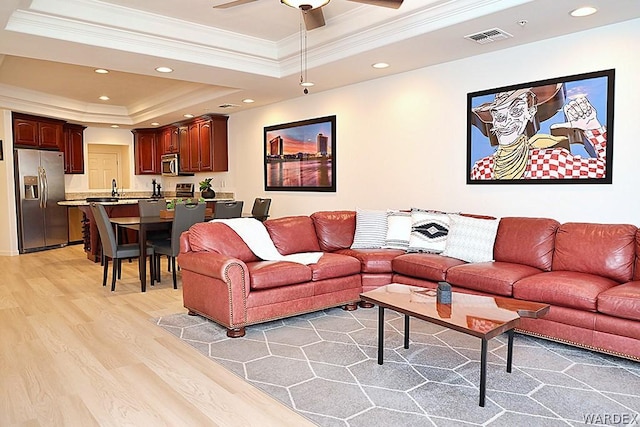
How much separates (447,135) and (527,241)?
1.47m

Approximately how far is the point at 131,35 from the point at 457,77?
3200mm

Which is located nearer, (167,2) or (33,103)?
(167,2)

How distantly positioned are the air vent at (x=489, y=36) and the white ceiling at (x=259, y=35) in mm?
72

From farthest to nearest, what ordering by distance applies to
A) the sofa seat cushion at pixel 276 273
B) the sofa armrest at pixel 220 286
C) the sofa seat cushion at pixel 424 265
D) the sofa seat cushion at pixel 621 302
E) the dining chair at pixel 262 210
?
1. the dining chair at pixel 262 210
2. the sofa seat cushion at pixel 424 265
3. the sofa seat cushion at pixel 276 273
4. the sofa armrest at pixel 220 286
5. the sofa seat cushion at pixel 621 302

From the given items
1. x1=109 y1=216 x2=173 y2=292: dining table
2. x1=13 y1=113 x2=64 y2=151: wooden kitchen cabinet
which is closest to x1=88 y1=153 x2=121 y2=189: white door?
x1=13 y1=113 x2=64 y2=151: wooden kitchen cabinet

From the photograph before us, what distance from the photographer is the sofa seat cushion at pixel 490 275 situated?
3.43 m

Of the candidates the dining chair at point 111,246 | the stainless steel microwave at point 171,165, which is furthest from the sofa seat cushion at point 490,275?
the stainless steel microwave at point 171,165

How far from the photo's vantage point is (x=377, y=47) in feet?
13.6

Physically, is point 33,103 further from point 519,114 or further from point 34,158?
point 519,114

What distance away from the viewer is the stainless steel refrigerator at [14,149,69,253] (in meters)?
7.65

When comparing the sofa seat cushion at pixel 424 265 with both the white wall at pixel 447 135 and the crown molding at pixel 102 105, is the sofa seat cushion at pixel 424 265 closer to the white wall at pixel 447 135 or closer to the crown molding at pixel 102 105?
the white wall at pixel 447 135

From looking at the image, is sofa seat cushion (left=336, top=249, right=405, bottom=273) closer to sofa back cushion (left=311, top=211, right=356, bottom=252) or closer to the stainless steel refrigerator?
sofa back cushion (left=311, top=211, right=356, bottom=252)

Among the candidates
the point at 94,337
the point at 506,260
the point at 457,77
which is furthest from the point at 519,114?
the point at 94,337

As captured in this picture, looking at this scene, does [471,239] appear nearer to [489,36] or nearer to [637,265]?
[637,265]
